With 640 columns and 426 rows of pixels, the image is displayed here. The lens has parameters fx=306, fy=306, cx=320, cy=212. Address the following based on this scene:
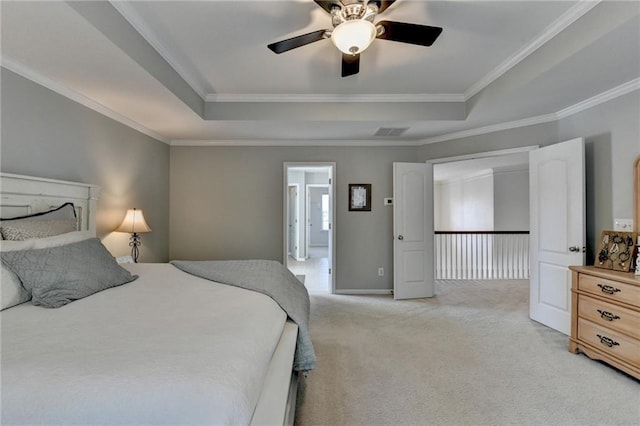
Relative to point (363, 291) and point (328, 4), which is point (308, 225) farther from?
point (328, 4)

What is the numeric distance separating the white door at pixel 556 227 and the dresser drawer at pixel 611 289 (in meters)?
0.47

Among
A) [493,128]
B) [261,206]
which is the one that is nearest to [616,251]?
[493,128]

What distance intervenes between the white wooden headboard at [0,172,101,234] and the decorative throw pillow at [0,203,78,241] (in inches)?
2.2

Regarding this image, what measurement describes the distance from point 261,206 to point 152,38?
2625mm

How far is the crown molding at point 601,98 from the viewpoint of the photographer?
8.35ft

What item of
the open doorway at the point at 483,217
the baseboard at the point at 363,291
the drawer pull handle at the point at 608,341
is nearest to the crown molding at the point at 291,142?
the open doorway at the point at 483,217

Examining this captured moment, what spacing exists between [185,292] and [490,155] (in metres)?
3.81

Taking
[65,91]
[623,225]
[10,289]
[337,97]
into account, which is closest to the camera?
[10,289]

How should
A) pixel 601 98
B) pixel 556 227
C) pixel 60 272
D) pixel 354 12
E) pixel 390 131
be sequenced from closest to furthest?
pixel 60 272, pixel 354 12, pixel 601 98, pixel 556 227, pixel 390 131

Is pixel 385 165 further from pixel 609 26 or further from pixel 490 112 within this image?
pixel 609 26

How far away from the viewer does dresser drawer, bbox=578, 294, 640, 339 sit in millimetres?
2178

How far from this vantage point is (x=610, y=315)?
2338 millimetres

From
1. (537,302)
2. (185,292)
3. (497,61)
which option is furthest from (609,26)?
(185,292)

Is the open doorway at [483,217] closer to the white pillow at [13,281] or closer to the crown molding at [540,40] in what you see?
the crown molding at [540,40]
